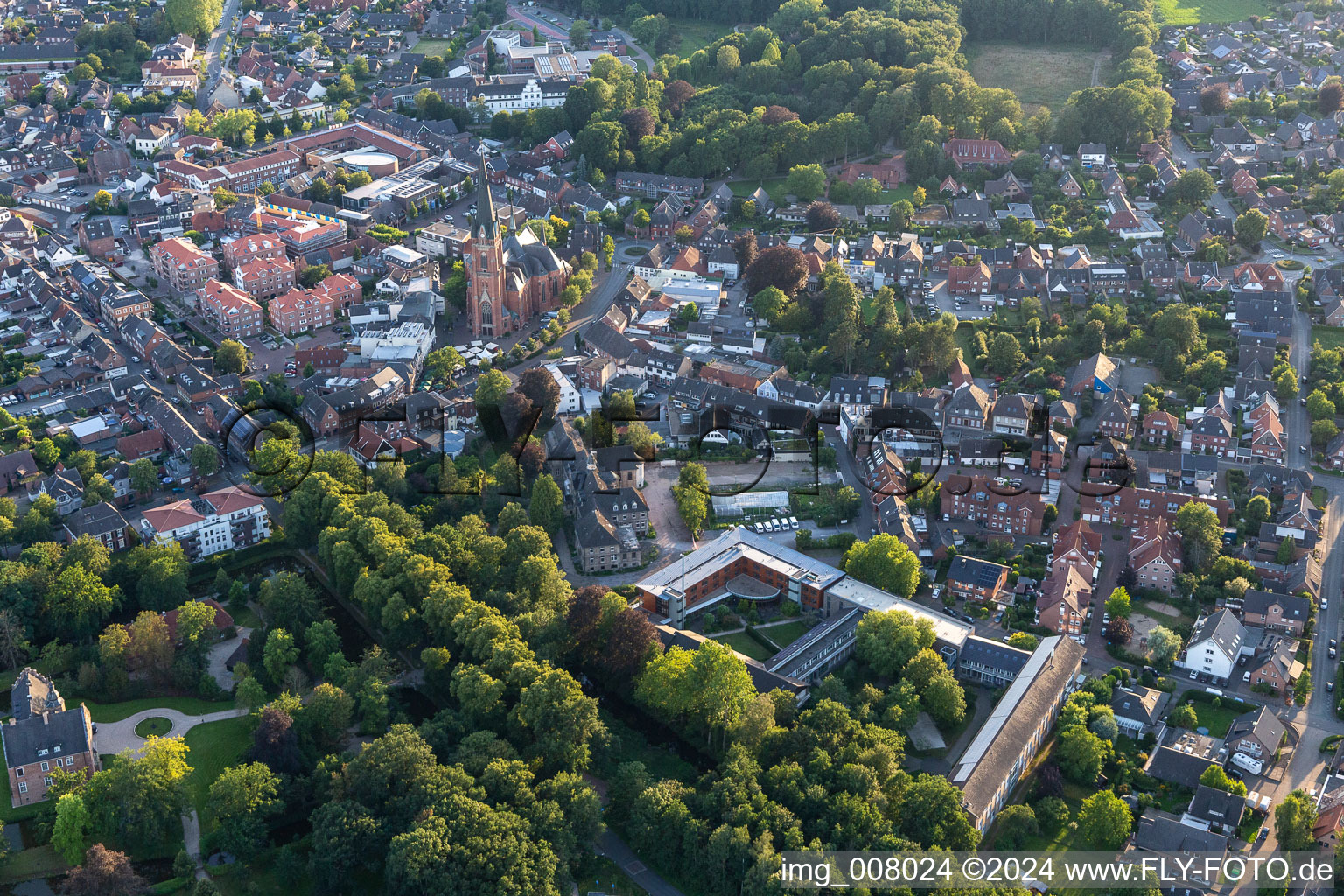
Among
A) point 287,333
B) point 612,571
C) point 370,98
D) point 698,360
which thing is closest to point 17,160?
point 370,98

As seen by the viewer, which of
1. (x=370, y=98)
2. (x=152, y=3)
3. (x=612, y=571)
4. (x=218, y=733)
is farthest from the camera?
(x=152, y=3)

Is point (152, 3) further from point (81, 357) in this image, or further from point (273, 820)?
point (273, 820)

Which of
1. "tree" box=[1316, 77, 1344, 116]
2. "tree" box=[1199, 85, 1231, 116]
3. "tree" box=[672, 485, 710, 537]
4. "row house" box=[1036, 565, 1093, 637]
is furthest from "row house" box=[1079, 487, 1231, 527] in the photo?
"tree" box=[1316, 77, 1344, 116]

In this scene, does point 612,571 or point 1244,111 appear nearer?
point 612,571

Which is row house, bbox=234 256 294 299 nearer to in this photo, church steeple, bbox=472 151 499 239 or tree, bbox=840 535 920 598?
church steeple, bbox=472 151 499 239

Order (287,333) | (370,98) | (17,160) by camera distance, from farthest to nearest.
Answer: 1. (370,98)
2. (17,160)
3. (287,333)

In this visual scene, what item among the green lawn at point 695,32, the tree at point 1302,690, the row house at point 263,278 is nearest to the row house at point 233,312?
the row house at point 263,278

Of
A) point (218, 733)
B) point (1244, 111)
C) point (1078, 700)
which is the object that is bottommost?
point (218, 733)

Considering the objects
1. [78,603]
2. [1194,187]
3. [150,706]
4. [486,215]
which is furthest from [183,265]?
[1194,187]
